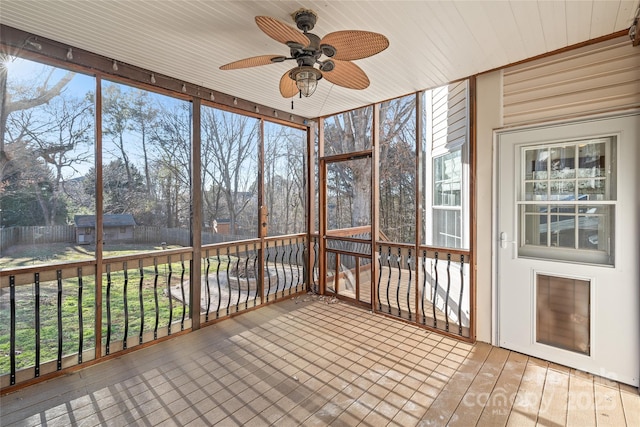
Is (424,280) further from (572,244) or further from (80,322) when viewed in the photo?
(80,322)

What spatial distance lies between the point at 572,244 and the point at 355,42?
2532 mm

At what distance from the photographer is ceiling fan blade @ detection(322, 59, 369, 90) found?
2148 millimetres

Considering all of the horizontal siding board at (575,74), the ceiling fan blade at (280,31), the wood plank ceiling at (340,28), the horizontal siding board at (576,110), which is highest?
the wood plank ceiling at (340,28)

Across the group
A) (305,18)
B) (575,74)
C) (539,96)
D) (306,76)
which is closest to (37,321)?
(306,76)

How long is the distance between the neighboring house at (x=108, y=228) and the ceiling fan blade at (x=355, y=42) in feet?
8.16

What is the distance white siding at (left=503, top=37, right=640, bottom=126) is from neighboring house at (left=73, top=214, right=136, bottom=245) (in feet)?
12.6

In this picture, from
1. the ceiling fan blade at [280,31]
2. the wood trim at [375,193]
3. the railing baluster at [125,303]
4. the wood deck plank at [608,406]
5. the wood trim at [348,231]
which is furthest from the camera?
the wood trim at [348,231]

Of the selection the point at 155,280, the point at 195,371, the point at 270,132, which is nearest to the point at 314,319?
the point at 195,371

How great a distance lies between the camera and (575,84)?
2.58 metres

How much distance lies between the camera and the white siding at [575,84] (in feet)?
7.80

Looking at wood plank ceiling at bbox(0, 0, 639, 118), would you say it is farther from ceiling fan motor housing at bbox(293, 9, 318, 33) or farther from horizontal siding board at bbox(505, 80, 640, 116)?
horizontal siding board at bbox(505, 80, 640, 116)

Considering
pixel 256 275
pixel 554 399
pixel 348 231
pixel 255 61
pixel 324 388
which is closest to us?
pixel 255 61

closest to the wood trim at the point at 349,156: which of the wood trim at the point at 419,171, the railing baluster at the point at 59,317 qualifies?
the wood trim at the point at 419,171

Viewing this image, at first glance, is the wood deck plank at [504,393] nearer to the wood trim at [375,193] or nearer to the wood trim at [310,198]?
the wood trim at [375,193]
